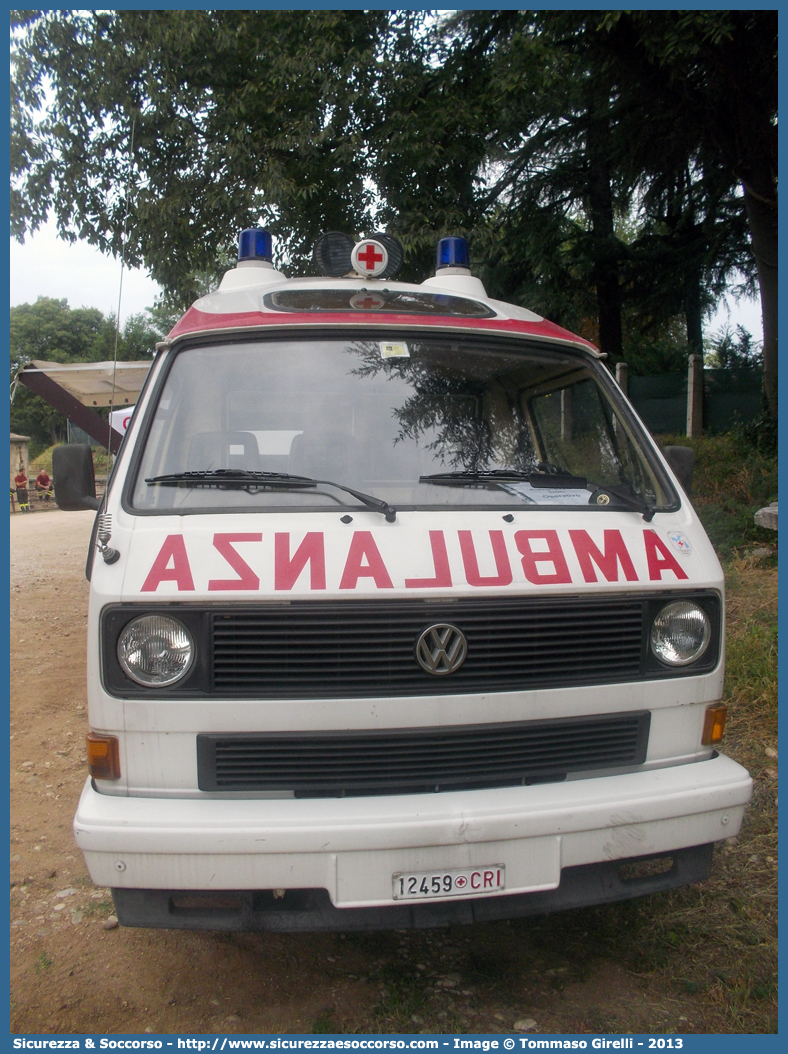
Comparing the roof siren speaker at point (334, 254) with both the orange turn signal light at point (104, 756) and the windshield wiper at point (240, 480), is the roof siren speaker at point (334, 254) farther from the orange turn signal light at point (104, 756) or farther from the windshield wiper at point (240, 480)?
the orange turn signal light at point (104, 756)

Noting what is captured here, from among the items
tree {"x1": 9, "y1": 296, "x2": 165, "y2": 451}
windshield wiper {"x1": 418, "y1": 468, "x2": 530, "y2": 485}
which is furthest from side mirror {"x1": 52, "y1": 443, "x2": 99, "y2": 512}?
tree {"x1": 9, "y1": 296, "x2": 165, "y2": 451}

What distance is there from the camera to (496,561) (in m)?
2.50

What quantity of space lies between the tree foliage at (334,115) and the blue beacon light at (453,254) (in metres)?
4.66

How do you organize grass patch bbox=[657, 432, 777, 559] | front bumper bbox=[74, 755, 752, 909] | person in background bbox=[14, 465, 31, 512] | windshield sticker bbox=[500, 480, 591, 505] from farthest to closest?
person in background bbox=[14, 465, 31, 512] < grass patch bbox=[657, 432, 777, 559] < windshield sticker bbox=[500, 480, 591, 505] < front bumper bbox=[74, 755, 752, 909]

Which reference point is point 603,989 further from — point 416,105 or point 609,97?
point 609,97

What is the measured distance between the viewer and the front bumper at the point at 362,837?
7.36ft

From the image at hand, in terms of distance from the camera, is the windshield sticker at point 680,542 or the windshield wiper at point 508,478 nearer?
the windshield sticker at point 680,542

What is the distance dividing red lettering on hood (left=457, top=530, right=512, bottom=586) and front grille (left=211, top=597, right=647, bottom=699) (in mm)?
58

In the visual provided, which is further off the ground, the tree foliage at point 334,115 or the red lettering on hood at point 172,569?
the tree foliage at point 334,115

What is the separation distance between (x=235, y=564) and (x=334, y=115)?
8250mm

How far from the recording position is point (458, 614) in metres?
2.44

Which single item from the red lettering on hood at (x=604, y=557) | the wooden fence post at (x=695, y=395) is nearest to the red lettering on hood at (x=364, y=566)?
the red lettering on hood at (x=604, y=557)

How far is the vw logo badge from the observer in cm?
241

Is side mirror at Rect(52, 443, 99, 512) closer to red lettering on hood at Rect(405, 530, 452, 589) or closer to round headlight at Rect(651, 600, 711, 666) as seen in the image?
red lettering on hood at Rect(405, 530, 452, 589)
